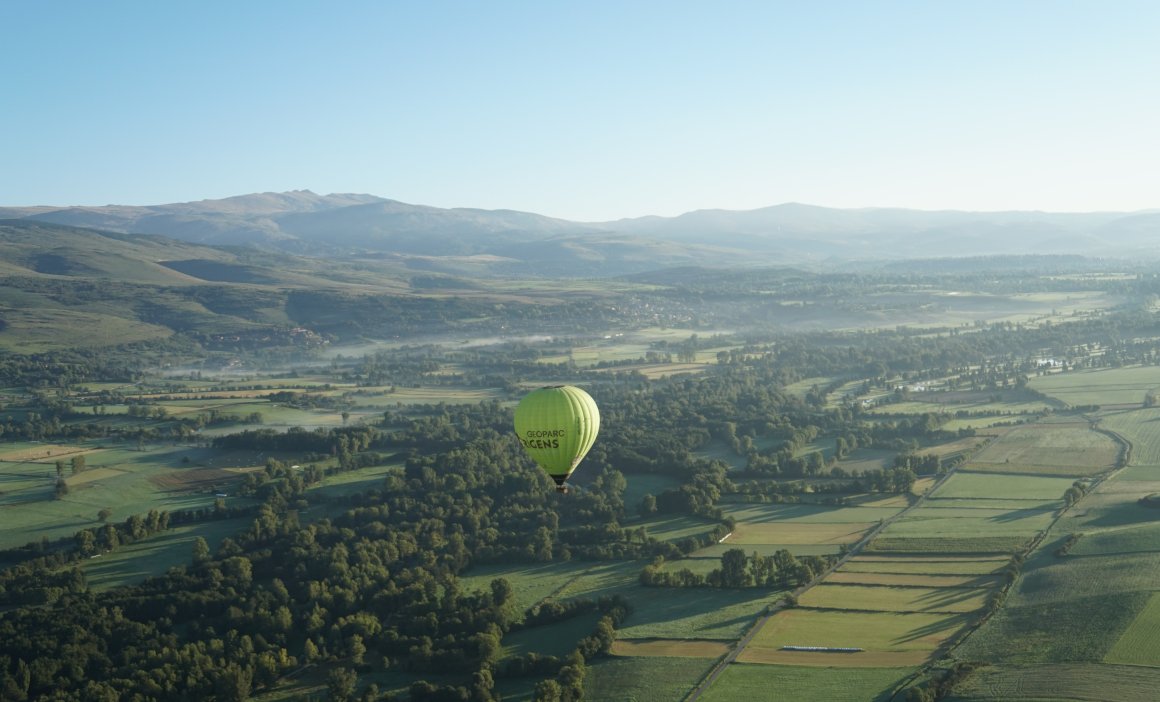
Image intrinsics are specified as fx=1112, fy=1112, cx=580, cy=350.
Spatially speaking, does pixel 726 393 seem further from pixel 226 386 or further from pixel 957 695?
pixel 957 695

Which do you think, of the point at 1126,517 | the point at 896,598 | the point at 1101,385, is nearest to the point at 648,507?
the point at 896,598

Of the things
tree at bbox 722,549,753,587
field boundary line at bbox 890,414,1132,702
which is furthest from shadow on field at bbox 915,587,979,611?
tree at bbox 722,549,753,587

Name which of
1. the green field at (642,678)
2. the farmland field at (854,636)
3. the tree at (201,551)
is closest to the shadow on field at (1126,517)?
the farmland field at (854,636)

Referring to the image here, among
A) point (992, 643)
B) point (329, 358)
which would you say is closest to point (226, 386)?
point (329, 358)

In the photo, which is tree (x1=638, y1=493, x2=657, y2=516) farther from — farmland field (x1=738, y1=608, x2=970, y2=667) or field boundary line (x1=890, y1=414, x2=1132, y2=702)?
field boundary line (x1=890, y1=414, x2=1132, y2=702)

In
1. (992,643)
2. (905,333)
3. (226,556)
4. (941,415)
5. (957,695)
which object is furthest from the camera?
(905,333)

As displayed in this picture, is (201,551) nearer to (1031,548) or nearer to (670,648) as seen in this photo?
(670,648)

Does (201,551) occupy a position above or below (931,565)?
below
